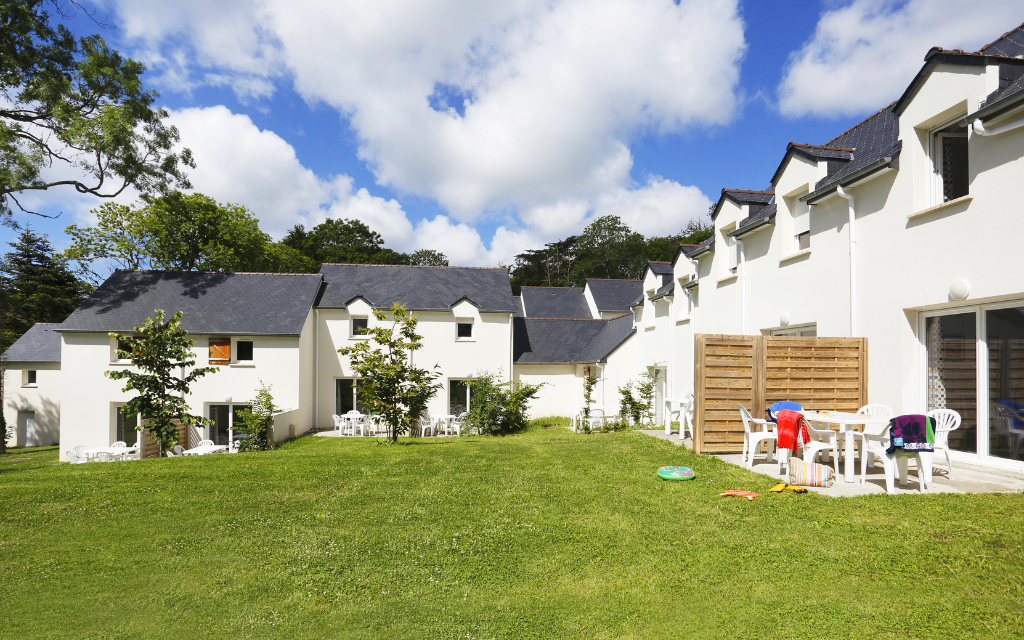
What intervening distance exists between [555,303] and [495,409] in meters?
17.2

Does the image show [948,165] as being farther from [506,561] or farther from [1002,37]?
[506,561]

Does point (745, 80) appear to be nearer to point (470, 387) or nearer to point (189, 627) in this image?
point (470, 387)

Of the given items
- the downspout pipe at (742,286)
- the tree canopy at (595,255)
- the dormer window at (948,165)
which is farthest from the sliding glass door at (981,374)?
the tree canopy at (595,255)

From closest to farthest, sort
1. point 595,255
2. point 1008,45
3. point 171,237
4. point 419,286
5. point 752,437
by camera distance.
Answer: point 1008,45 → point 752,437 → point 419,286 → point 171,237 → point 595,255

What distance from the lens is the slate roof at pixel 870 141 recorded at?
9.86 m

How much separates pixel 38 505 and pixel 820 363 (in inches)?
531

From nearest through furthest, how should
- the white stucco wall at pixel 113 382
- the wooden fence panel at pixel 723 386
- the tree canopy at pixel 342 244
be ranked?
the wooden fence panel at pixel 723 386 < the white stucco wall at pixel 113 382 < the tree canopy at pixel 342 244

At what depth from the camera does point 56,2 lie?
18484 millimetres

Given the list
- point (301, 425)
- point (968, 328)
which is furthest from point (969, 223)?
point (301, 425)

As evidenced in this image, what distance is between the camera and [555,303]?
38406 millimetres

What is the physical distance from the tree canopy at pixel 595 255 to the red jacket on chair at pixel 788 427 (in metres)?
66.5

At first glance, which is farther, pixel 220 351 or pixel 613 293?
pixel 613 293

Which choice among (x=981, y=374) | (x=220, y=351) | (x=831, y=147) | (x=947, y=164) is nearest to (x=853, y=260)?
(x=947, y=164)

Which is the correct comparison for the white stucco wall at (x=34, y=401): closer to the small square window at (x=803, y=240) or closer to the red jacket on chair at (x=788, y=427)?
the red jacket on chair at (x=788, y=427)
